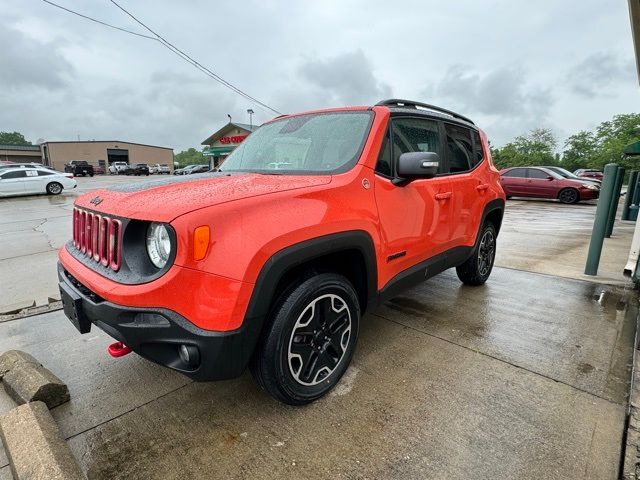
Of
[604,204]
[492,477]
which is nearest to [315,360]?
[492,477]

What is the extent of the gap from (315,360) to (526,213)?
11.4m

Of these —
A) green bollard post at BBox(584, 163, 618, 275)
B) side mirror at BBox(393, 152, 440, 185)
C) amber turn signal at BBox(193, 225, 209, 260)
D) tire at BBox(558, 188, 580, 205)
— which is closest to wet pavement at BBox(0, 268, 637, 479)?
amber turn signal at BBox(193, 225, 209, 260)

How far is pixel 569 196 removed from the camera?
14.2m

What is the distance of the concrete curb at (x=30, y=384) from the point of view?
2178mm

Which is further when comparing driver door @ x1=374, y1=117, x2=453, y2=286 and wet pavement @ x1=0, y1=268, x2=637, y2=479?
driver door @ x1=374, y1=117, x2=453, y2=286

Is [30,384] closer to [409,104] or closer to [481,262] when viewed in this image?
[409,104]

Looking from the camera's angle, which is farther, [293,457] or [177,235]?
[293,457]

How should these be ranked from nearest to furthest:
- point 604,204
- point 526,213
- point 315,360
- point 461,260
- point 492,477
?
1. point 492,477
2. point 315,360
3. point 461,260
4. point 604,204
5. point 526,213

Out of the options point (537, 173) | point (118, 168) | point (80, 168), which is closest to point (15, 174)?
point (537, 173)

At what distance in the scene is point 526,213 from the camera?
1152cm

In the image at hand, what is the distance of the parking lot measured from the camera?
5.97 ft

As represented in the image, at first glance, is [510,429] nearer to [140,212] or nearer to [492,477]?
[492,477]

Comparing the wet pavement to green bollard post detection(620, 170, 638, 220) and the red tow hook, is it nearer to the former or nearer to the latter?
the red tow hook

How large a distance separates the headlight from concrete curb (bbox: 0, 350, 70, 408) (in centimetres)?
119
